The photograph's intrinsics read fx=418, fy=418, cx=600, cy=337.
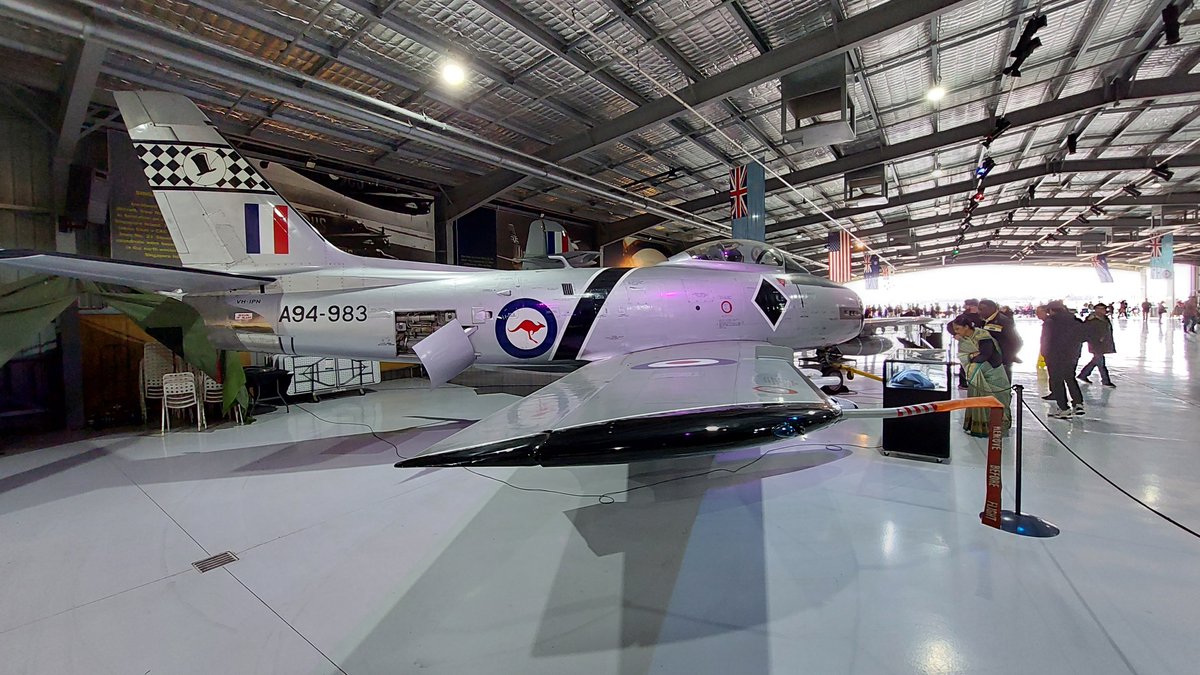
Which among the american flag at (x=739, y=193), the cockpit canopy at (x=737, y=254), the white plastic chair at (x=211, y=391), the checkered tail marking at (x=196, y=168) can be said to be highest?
the american flag at (x=739, y=193)

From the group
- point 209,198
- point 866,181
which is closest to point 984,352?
point 209,198

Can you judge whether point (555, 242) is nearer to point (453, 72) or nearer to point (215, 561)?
point (453, 72)

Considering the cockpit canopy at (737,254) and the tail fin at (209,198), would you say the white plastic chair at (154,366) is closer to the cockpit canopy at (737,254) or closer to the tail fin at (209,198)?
the tail fin at (209,198)

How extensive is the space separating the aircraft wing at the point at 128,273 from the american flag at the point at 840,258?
1875cm

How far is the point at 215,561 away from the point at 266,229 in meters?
3.99

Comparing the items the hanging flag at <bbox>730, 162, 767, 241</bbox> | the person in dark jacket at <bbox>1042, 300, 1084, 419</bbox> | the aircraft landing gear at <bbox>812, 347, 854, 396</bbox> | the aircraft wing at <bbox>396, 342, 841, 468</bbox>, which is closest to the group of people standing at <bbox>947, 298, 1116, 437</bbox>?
the person in dark jacket at <bbox>1042, 300, 1084, 419</bbox>

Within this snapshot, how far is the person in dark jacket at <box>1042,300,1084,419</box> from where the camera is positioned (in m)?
5.69

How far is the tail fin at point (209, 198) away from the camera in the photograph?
15.8 feet

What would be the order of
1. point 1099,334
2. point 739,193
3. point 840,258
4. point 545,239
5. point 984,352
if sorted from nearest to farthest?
1. point 984,352
2. point 1099,334
3. point 739,193
4. point 545,239
5. point 840,258

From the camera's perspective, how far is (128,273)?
415 cm

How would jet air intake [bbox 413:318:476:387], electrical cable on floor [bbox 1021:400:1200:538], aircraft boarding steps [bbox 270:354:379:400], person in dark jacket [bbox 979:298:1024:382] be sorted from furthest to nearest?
aircraft boarding steps [bbox 270:354:379:400] < person in dark jacket [bbox 979:298:1024:382] < jet air intake [bbox 413:318:476:387] < electrical cable on floor [bbox 1021:400:1200:538]

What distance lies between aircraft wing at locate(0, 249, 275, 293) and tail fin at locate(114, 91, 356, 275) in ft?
0.97

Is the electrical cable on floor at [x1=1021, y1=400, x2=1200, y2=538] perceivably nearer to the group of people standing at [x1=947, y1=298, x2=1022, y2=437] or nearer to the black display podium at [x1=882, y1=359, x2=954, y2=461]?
the group of people standing at [x1=947, y1=298, x2=1022, y2=437]

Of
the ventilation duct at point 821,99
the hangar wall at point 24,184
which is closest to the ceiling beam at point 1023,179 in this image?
the ventilation duct at point 821,99
